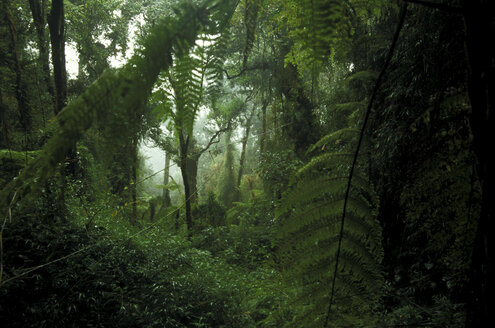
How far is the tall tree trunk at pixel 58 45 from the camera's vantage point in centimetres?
312

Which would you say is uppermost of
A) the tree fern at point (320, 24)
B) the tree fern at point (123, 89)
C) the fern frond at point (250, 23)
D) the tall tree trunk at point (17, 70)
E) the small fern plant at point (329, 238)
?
the tall tree trunk at point (17, 70)

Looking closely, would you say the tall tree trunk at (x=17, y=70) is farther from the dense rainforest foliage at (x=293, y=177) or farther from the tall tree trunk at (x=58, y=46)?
the tall tree trunk at (x=58, y=46)

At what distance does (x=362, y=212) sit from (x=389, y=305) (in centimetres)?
215

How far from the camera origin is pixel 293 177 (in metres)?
0.49

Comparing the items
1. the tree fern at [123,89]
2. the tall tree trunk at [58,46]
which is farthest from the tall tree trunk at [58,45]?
the tree fern at [123,89]

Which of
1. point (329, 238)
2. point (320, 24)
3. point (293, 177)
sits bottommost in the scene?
point (329, 238)

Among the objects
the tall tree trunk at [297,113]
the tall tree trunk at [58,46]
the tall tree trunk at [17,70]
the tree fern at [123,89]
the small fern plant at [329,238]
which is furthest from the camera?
the tall tree trunk at [297,113]

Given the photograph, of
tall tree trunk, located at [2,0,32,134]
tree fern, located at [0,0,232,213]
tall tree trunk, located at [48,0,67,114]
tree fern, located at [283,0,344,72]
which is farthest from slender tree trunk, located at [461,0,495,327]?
tall tree trunk, located at [48,0,67,114]

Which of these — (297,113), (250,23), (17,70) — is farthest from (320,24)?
(297,113)

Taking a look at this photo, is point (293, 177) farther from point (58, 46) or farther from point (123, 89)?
point (58, 46)

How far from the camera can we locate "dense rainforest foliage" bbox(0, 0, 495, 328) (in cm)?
29

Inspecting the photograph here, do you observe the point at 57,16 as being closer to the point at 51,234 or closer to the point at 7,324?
the point at 51,234

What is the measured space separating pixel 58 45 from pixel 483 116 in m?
4.05

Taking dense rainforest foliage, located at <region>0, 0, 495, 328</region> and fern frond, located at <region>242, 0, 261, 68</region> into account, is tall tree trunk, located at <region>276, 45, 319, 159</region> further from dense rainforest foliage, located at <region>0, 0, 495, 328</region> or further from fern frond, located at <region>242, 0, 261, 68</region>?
fern frond, located at <region>242, 0, 261, 68</region>
